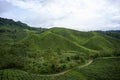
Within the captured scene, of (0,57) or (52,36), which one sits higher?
(52,36)

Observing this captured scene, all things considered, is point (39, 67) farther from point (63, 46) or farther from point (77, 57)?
point (63, 46)

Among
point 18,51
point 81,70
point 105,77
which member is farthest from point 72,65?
point 18,51

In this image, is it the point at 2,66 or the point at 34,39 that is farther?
the point at 34,39

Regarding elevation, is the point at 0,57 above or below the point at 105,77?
above

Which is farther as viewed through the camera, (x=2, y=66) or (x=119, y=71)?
(x=2, y=66)

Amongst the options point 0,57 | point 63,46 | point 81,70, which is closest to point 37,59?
point 0,57

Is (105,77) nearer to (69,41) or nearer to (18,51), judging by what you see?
(18,51)

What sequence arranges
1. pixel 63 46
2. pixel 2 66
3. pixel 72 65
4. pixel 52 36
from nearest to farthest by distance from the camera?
1. pixel 2 66
2. pixel 72 65
3. pixel 63 46
4. pixel 52 36

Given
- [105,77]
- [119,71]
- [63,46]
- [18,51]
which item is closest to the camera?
[105,77]

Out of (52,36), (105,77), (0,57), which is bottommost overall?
(105,77)
